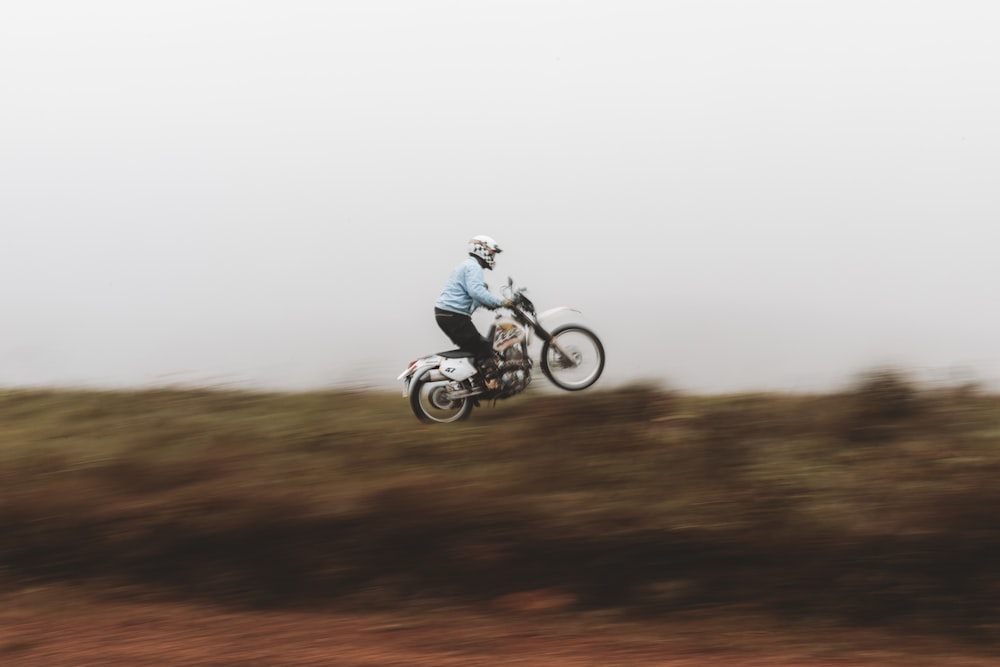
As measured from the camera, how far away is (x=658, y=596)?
696cm

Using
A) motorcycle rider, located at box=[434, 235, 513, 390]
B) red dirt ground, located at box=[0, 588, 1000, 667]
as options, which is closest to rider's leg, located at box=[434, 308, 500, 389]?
motorcycle rider, located at box=[434, 235, 513, 390]

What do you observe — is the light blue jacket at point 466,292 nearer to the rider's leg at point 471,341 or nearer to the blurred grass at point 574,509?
the rider's leg at point 471,341

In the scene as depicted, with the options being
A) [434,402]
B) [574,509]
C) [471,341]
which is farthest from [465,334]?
[574,509]

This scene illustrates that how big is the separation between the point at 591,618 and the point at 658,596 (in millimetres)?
523

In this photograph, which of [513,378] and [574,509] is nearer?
[574,509]

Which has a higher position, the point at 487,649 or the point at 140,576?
the point at 140,576

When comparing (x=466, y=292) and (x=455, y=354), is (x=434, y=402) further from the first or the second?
(x=466, y=292)

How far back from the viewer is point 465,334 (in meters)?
11.1

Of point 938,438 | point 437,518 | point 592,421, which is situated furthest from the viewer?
point 592,421

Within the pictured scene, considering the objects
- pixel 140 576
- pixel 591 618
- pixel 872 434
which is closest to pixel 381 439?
pixel 140 576

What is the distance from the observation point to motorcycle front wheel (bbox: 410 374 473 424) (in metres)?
11.0

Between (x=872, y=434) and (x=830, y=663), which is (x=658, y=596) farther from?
(x=872, y=434)

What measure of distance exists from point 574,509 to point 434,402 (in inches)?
152

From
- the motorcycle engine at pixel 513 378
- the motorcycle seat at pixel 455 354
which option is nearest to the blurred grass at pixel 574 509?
the motorcycle engine at pixel 513 378
